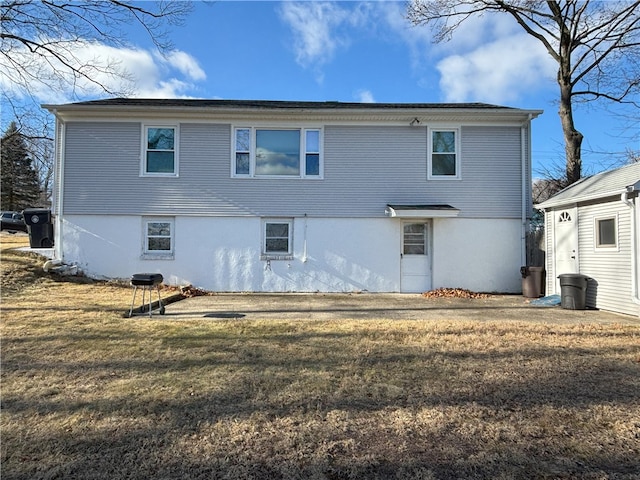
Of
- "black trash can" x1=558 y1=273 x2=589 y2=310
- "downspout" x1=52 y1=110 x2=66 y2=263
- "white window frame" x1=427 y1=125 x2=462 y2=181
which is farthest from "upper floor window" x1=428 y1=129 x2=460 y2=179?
"downspout" x1=52 y1=110 x2=66 y2=263

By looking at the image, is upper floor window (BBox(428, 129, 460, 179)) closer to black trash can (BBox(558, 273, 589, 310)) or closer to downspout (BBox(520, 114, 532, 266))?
downspout (BBox(520, 114, 532, 266))

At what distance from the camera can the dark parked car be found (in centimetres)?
2809

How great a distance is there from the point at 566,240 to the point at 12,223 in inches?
1340

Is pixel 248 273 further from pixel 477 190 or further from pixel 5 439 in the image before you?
pixel 5 439

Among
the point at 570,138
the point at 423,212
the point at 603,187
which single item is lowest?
the point at 423,212

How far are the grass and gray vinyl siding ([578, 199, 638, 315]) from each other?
80.5 inches

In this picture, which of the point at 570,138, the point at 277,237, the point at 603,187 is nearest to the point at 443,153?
the point at 603,187

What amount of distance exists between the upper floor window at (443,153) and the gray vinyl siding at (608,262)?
3648mm

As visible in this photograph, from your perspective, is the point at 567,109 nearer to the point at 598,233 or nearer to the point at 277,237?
the point at 598,233

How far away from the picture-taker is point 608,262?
27.7 ft

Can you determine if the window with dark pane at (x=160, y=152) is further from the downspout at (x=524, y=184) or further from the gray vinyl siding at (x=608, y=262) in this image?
the gray vinyl siding at (x=608, y=262)

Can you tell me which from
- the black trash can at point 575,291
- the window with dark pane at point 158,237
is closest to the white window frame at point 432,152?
the black trash can at point 575,291

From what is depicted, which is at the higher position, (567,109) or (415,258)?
(567,109)

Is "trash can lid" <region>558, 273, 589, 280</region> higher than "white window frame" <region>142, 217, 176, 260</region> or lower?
lower
